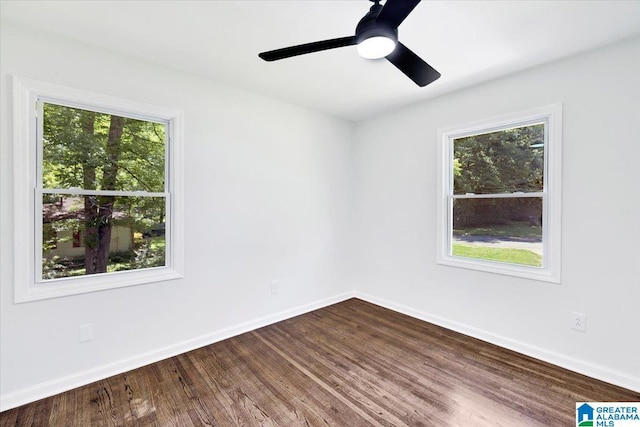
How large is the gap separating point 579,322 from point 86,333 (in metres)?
3.79

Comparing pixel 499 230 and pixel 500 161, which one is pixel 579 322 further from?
pixel 500 161

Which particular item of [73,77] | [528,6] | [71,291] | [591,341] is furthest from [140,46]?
[591,341]

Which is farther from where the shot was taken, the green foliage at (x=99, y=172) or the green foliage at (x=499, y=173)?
the green foliage at (x=499, y=173)

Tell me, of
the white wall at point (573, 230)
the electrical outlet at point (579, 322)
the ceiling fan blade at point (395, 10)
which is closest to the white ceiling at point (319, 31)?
the white wall at point (573, 230)

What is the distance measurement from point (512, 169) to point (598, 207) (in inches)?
27.4

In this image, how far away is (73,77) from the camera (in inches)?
80.4

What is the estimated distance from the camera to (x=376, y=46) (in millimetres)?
1421

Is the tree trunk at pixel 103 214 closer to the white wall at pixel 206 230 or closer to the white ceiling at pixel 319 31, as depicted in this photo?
the white wall at pixel 206 230

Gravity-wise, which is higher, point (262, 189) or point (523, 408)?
point (262, 189)

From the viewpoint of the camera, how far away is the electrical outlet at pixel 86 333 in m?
2.07

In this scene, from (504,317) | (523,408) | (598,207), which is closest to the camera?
(523,408)

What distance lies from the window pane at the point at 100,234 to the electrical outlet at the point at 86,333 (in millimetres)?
398

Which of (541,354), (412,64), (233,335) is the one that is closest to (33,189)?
(233,335)

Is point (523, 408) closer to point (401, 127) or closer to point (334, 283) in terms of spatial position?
point (334, 283)
